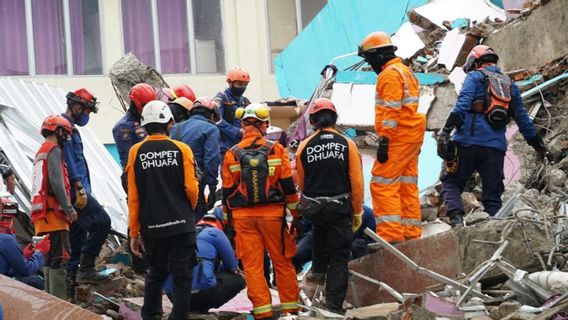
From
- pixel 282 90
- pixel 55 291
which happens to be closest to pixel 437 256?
pixel 55 291

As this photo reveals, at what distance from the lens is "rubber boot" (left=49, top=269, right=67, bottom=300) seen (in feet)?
34.4

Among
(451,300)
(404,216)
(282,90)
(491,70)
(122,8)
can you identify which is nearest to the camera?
(451,300)

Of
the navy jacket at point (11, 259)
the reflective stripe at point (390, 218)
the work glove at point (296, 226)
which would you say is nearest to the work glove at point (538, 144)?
the reflective stripe at point (390, 218)

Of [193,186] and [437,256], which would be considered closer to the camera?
[193,186]

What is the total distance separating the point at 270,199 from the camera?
375 inches

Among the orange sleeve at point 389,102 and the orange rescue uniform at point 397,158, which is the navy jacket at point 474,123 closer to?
the orange rescue uniform at point 397,158

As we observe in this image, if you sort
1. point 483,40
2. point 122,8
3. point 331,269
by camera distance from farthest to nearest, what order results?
point 122,8 → point 483,40 → point 331,269

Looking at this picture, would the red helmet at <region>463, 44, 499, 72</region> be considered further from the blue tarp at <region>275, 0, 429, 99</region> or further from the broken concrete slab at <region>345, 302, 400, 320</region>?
the blue tarp at <region>275, 0, 429, 99</region>

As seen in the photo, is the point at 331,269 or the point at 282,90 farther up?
the point at 282,90

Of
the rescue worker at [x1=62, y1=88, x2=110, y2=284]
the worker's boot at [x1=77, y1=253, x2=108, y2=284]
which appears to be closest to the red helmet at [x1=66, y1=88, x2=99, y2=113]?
the rescue worker at [x1=62, y1=88, x2=110, y2=284]

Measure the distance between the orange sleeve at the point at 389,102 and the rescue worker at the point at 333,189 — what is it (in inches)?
27.4

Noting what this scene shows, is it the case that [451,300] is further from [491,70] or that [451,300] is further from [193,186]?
[491,70]

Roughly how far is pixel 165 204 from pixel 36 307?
4.09 feet

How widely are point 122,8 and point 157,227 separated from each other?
42.7ft
